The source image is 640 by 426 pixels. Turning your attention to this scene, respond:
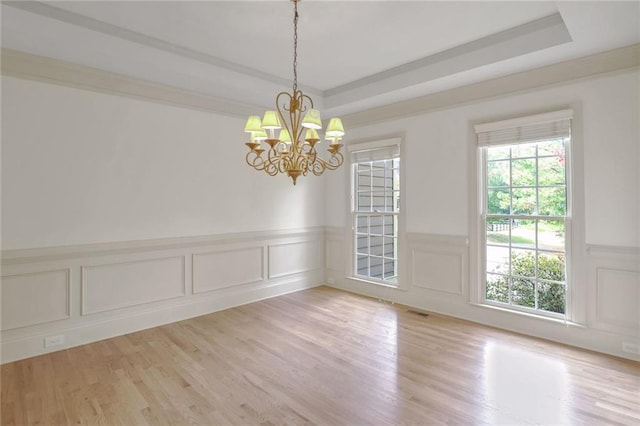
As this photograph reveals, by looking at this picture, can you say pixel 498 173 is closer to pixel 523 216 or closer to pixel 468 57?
pixel 523 216

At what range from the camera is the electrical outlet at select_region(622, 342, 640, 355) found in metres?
2.98

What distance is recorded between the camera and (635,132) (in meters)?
2.97

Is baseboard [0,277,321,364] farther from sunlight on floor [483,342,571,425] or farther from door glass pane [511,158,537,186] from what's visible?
door glass pane [511,158,537,186]

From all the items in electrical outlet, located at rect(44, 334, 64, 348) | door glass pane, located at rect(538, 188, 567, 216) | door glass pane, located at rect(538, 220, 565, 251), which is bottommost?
electrical outlet, located at rect(44, 334, 64, 348)

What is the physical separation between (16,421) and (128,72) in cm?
315

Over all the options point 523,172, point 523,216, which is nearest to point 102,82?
point 523,172

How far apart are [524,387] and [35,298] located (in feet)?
14.1

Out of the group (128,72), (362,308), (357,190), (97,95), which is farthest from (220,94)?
(362,308)

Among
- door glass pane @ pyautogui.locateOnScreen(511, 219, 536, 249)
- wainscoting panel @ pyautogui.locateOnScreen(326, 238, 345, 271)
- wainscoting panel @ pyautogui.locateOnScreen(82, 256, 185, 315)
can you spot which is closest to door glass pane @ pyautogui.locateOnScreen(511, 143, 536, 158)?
door glass pane @ pyautogui.locateOnScreen(511, 219, 536, 249)

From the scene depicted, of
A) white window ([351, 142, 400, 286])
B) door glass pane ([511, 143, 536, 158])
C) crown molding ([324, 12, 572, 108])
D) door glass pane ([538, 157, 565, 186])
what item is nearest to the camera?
crown molding ([324, 12, 572, 108])

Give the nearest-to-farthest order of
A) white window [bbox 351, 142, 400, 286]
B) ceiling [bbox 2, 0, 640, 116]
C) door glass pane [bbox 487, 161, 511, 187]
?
ceiling [bbox 2, 0, 640, 116], door glass pane [bbox 487, 161, 511, 187], white window [bbox 351, 142, 400, 286]

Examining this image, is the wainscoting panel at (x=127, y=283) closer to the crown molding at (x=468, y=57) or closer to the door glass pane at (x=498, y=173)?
the crown molding at (x=468, y=57)

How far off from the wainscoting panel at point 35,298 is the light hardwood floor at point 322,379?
1.20 ft

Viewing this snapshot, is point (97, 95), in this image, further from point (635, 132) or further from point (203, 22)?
point (635, 132)
